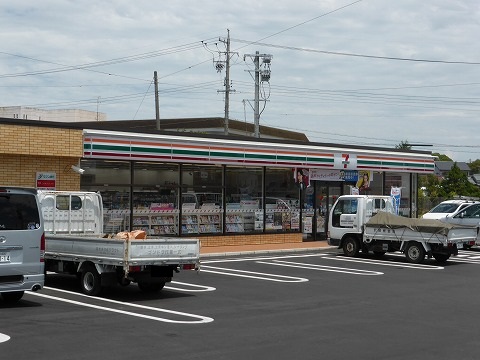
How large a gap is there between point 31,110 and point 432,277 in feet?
136

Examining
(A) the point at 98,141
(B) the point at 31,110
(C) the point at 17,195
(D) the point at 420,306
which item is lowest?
(D) the point at 420,306

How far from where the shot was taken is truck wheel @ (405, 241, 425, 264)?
22547mm

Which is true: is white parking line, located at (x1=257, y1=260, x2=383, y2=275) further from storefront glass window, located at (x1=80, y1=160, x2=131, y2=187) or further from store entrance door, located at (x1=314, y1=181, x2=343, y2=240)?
store entrance door, located at (x1=314, y1=181, x2=343, y2=240)

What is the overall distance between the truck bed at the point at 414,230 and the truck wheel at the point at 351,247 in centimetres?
69

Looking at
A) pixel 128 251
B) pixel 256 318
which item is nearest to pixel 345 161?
pixel 128 251

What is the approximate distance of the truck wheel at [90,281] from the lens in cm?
1464

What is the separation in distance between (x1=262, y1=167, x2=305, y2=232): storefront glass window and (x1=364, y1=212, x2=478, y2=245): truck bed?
16.9 ft

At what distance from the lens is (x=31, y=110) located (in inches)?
2164

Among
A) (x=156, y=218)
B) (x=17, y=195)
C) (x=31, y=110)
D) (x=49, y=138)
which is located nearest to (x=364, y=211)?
(x=156, y=218)

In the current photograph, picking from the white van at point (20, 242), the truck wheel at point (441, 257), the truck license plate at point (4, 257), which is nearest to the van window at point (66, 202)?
the white van at point (20, 242)

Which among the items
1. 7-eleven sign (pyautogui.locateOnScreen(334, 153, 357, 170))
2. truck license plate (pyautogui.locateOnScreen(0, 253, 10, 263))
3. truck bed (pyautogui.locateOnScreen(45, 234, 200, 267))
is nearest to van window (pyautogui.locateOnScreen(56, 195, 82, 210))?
truck bed (pyautogui.locateOnScreen(45, 234, 200, 267))

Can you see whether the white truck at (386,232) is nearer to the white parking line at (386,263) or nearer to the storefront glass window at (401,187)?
the white parking line at (386,263)

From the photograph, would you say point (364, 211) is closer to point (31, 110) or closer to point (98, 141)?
point (98, 141)

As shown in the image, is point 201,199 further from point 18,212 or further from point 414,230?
point 18,212
